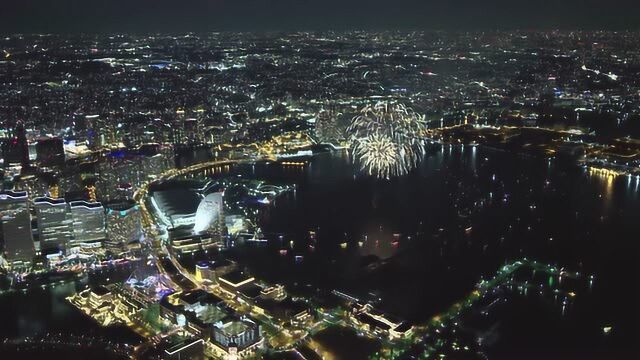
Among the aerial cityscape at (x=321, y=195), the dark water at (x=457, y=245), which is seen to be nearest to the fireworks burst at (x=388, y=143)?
the aerial cityscape at (x=321, y=195)

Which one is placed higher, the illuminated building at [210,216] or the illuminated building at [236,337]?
the illuminated building at [210,216]

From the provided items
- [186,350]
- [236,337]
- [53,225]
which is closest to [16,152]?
[53,225]

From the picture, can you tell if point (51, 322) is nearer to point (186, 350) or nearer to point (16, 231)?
point (186, 350)

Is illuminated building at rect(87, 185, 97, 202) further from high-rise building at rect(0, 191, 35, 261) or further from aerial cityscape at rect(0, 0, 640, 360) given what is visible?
high-rise building at rect(0, 191, 35, 261)

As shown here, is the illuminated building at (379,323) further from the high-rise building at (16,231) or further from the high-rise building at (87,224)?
the high-rise building at (16,231)

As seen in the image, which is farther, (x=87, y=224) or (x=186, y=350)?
(x=87, y=224)

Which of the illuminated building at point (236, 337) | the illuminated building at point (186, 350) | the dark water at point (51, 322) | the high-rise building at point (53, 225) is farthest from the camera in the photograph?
the high-rise building at point (53, 225)
